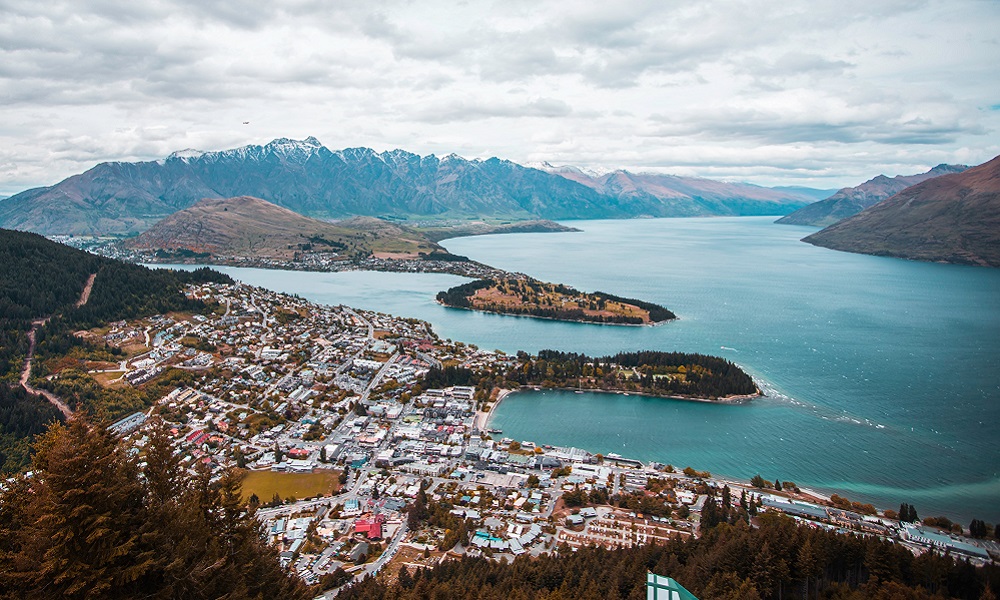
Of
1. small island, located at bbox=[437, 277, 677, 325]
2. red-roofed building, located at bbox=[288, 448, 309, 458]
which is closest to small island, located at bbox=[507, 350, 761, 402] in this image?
small island, located at bbox=[437, 277, 677, 325]

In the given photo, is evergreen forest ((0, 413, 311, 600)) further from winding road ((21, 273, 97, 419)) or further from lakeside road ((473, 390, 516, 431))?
winding road ((21, 273, 97, 419))

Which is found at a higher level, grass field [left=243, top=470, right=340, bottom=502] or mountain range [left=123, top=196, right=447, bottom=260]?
mountain range [left=123, top=196, right=447, bottom=260]

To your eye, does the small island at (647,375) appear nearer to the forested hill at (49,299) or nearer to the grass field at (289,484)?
the grass field at (289,484)

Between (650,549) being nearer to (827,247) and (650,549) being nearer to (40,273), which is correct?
(40,273)

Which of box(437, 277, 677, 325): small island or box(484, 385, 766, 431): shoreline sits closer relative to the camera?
box(484, 385, 766, 431): shoreline

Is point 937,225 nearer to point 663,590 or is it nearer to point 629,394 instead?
point 629,394

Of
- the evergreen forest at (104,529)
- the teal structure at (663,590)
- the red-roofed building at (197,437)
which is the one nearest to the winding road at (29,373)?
the red-roofed building at (197,437)

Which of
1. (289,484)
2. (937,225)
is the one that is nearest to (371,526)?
(289,484)

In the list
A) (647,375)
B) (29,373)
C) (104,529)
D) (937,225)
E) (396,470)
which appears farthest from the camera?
(937,225)
